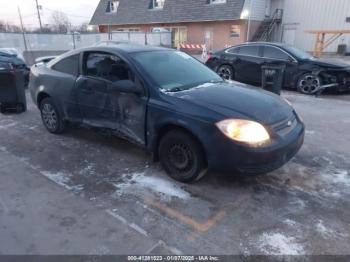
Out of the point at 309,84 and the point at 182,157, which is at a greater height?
the point at 182,157

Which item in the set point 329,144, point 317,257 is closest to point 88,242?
point 317,257

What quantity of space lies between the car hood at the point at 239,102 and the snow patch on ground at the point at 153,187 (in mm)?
1013

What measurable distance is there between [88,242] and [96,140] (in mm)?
2622

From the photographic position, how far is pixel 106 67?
4.26m

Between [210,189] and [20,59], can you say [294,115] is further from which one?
[20,59]

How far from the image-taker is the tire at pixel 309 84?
28.7ft

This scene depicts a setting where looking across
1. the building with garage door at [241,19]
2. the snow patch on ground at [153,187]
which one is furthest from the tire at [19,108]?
the building with garage door at [241,19]

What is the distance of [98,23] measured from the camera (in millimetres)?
33781

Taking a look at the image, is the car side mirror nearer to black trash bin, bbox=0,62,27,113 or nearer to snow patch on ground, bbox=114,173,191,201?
snow patch on ground, bbox=114,173,191,201

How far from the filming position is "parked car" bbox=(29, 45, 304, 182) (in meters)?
3.21

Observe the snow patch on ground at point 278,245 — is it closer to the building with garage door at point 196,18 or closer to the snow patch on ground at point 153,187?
the snow patch on ground at point 153,187

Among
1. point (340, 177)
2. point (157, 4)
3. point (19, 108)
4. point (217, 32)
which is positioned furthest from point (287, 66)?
point (157, 4)

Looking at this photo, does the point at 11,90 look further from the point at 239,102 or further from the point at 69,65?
the point at 239,102

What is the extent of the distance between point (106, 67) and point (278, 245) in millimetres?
3069
